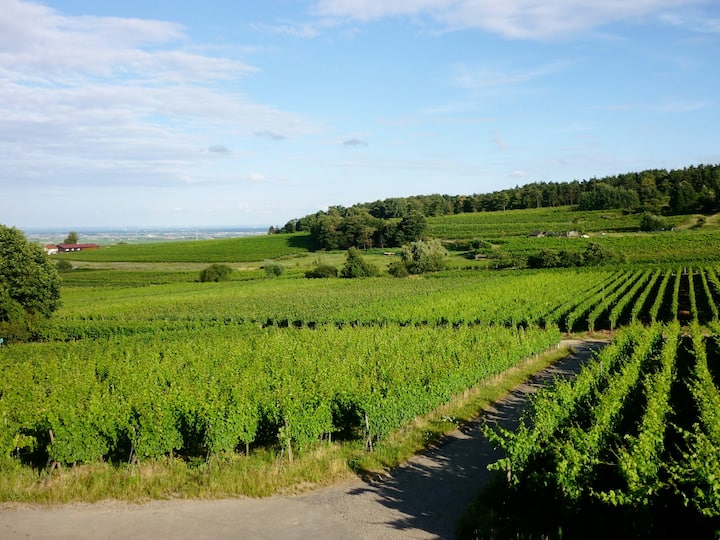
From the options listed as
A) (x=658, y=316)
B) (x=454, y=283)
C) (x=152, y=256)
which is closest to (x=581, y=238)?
(x=454, y=283)

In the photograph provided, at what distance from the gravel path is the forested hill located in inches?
4045

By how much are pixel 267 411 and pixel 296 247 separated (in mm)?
111087

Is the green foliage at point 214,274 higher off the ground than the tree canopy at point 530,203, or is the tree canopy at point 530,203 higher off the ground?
the tree canopy at point 530,203

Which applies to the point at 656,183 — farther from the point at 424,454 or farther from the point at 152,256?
the point at 424,454

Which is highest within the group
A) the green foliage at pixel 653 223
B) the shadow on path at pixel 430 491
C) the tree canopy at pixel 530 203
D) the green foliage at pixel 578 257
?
the tree canopy at pixel 530 203

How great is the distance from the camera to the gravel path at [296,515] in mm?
11914

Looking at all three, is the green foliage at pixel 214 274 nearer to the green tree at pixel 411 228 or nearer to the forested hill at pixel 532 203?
the forested hill at pixel 532 203

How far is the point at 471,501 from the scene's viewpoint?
1314 cm

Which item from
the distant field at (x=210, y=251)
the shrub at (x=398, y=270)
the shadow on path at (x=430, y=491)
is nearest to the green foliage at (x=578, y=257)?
the shrub at (x=398, y=270)

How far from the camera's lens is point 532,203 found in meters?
160

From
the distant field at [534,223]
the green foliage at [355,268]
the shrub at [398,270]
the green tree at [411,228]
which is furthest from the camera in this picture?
the green tree at [411,228]

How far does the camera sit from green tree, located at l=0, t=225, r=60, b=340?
143 ft

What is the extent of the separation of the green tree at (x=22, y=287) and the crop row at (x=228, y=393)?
661 inches

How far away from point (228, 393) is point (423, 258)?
225ft
